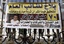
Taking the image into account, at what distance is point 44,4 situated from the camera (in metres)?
6.31

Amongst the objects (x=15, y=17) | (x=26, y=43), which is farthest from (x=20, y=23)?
(x=26, y=43)

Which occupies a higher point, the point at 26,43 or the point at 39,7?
the point at 39,7

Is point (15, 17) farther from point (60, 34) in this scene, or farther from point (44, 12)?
point (60, 34)

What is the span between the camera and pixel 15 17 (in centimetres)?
611

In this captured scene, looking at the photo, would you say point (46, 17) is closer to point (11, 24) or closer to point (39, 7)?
point (39, 7)

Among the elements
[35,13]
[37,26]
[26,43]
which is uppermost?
[35,13]

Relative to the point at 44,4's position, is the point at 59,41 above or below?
below

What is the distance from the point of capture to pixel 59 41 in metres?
6.05

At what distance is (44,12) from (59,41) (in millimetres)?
1034

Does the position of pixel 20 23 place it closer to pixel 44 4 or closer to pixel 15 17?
pixel 15 17

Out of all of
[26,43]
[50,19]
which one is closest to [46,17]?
[50,19]

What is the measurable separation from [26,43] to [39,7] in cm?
124

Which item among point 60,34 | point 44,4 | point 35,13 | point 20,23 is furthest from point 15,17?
point 60,34

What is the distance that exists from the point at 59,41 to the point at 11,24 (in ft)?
5.25
